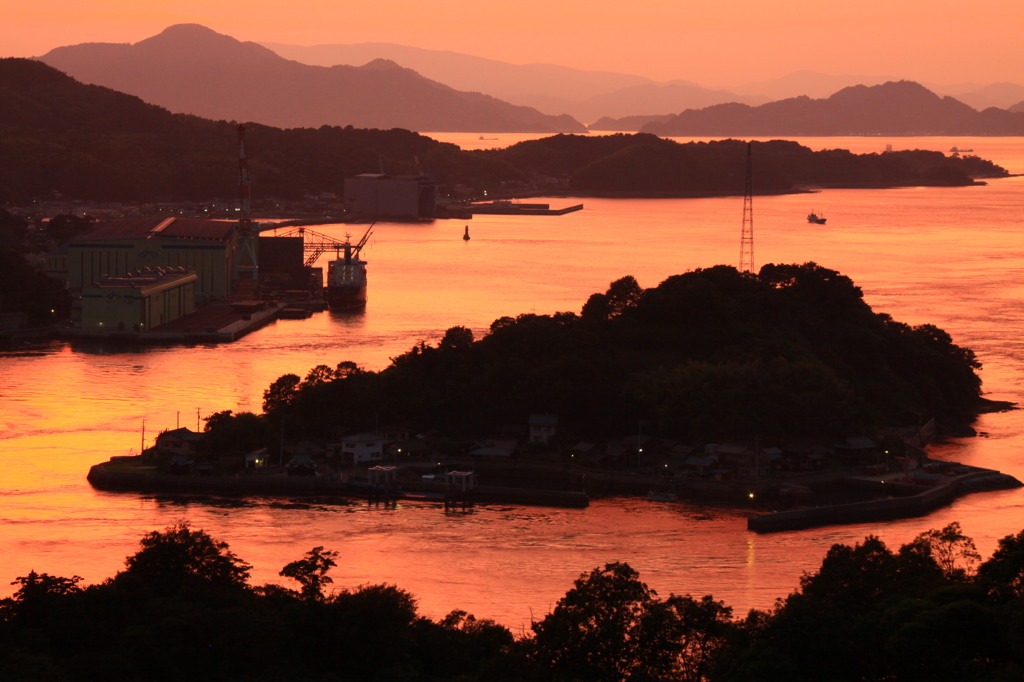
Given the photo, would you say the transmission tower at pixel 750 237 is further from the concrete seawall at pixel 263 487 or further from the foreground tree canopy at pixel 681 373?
the concrete seawall at pixel 263 487

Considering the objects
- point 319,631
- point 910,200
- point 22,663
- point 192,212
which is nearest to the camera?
point 22,663

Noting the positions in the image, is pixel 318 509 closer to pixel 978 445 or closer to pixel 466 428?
pixel 466 428

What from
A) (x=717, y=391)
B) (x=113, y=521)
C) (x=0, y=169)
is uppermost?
(x=0, y=169)

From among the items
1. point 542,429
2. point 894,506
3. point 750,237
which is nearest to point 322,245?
point 750,237

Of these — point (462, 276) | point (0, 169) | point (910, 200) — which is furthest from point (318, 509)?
point (910, 200)

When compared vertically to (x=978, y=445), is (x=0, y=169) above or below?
above

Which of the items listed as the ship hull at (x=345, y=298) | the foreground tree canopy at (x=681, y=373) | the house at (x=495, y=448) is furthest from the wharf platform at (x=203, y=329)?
the house at (x=495, y=448)
